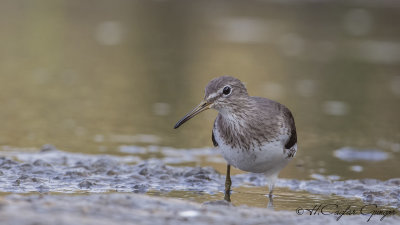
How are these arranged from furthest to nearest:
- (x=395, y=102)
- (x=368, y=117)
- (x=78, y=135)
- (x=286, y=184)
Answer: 1. (x=395, y=102)
2. (x=368, y=117)
3. (x=78, y=135)
4. (x=286, y=184)

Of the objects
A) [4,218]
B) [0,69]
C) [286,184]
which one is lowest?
[4,218]

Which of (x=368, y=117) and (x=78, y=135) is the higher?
(x=368, y=117)

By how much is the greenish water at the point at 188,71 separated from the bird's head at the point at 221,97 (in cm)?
117

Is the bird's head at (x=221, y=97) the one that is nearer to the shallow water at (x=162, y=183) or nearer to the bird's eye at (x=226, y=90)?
the bird's eye at (x=226, y=90)

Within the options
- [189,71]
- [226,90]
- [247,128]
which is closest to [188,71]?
[189,71]

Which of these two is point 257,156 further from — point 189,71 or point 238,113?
point 189,71

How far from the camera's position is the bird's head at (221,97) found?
8.42 metres

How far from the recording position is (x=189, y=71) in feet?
59.8

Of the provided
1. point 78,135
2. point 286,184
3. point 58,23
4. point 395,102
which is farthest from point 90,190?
point 58,23

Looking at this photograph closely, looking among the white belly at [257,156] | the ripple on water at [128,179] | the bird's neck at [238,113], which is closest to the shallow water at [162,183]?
the ripple on water at [128,179]

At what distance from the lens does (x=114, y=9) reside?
28859mm

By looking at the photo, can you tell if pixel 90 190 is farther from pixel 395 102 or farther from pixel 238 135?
pixel 395 102

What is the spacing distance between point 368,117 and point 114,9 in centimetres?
1625

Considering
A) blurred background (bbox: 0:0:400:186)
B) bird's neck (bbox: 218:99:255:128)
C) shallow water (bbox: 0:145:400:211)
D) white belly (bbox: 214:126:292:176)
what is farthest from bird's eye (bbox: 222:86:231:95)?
blurred background (bbox: 0:0:400:186)
